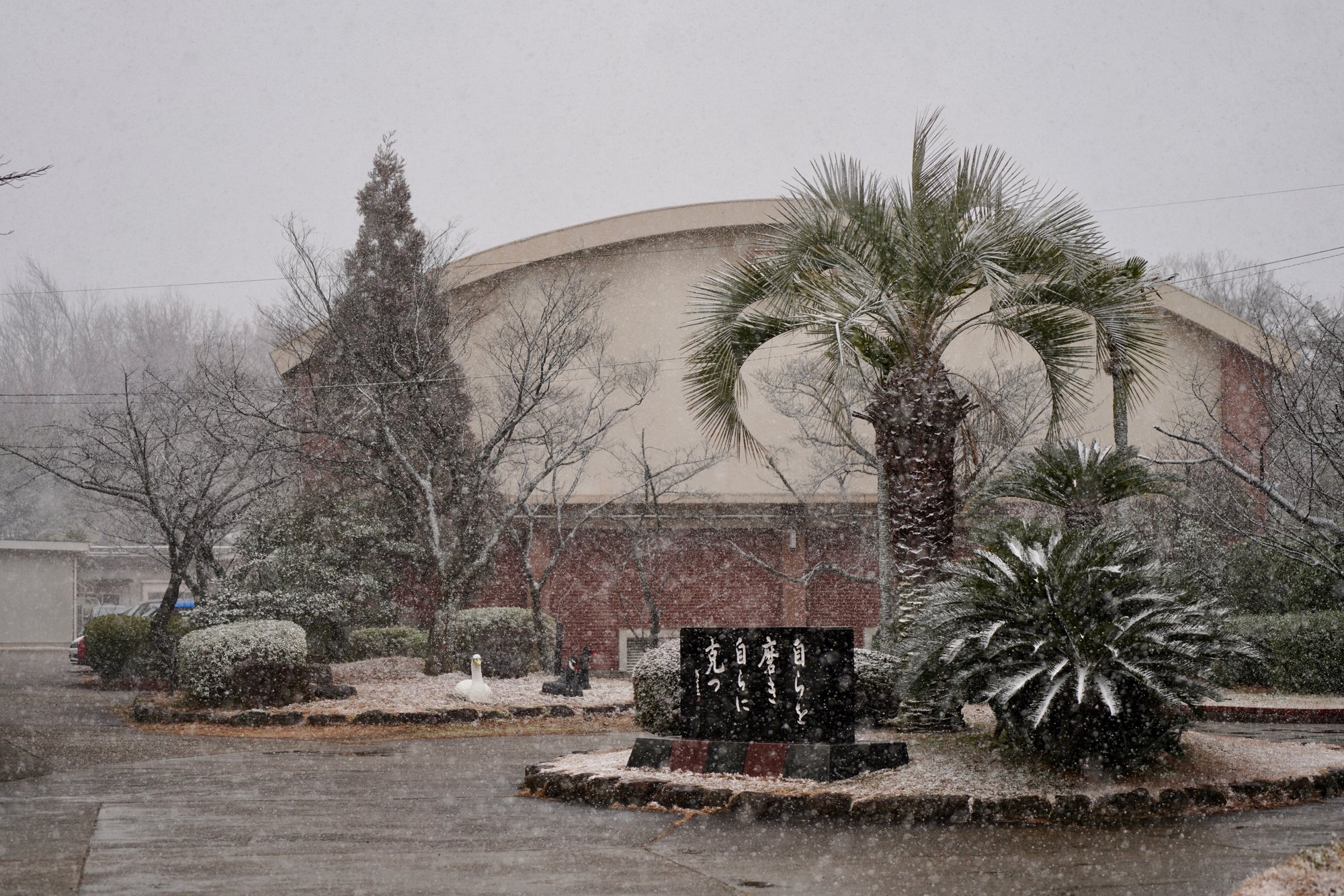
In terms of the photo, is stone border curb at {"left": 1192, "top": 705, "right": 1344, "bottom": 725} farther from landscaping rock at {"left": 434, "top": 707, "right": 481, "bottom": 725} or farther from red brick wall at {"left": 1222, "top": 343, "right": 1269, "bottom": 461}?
red brick wall at {"left": 1222, "top": 343, "right": 1269, "bottom": 461}

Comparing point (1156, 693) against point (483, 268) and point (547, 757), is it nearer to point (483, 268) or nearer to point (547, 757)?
point (547, 757)

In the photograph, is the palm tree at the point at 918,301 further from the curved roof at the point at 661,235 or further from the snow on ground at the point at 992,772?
the curved roof at the point at 661,235

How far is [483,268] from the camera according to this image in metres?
27.8

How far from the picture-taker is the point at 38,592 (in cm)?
4553

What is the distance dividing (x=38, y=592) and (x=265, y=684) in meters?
33.1

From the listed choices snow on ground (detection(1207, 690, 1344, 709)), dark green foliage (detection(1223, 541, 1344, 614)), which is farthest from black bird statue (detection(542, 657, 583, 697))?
dark green foliage (detection(1223, 541, 1344, 614))

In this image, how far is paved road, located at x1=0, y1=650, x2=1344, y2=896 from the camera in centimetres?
615

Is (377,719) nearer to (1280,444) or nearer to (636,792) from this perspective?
(636,792)

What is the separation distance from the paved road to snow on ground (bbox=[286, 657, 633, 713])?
615 centimetres

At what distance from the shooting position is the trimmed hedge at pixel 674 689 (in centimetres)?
1095

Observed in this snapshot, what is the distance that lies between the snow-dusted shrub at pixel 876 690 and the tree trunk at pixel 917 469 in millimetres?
270

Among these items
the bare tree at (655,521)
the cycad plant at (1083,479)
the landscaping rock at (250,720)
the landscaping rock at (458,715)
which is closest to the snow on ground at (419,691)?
the landscaping rock at (458,715)

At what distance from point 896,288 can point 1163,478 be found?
17.1ft

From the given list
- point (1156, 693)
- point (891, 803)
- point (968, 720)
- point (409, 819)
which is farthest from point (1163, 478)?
point (409, 819)
